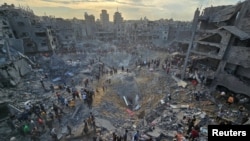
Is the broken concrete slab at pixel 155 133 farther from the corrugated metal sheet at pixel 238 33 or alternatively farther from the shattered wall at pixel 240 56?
the corrugated metal sheet at pixel 238 33

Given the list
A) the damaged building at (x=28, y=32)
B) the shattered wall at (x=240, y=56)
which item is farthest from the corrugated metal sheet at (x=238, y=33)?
the damaged building at (x=28, y=32)

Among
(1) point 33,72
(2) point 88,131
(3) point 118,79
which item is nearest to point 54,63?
(1) point 33,72

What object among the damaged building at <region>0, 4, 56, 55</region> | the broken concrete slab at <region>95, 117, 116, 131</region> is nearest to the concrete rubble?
the broken concrete slab at <region>95, 117, 116, 131</region>

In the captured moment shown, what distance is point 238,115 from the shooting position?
13.4 m

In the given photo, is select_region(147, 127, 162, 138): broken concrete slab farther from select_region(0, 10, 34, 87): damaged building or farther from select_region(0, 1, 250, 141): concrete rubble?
select_region(0, 10, 34, 87): damaged building

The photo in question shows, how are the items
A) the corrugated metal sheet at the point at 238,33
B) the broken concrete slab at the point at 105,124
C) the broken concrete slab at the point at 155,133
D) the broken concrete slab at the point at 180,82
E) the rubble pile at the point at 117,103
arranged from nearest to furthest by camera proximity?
the broken concrete slab at the point at 155,133, the rubble pile at the point at 117,103, the broken concrete slab at the point at 105,124, the corrugated metal sheet at the point at 238,33, the broken concrete slab at the point at 180,82

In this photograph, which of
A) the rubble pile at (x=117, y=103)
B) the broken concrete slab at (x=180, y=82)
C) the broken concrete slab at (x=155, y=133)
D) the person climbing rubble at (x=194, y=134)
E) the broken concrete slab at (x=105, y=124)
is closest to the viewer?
the person climbing rubble at (x=194, y=134)

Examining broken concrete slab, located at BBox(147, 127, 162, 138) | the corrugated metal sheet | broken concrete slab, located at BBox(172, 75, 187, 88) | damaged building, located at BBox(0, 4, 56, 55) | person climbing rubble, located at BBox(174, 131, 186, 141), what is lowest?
broken concrete slab, located at BBox(147, 127, 162, 138)

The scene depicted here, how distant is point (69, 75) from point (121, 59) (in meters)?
15.8

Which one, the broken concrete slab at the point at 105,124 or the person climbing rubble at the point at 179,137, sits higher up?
the person climbing rubble at the point at 179,137

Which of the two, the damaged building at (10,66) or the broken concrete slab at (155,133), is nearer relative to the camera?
the broken concrete slab at (155,133)

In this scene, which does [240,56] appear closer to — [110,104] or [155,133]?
[155,133]

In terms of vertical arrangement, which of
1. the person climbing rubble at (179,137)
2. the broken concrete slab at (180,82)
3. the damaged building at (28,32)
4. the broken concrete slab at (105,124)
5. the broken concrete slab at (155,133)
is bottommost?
the broken concrete slab at (105,124)

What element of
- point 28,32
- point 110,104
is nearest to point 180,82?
point 110,104
